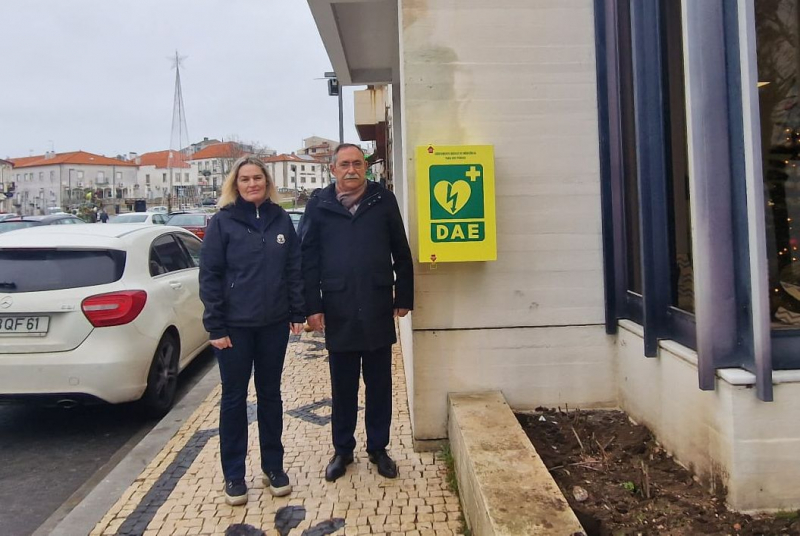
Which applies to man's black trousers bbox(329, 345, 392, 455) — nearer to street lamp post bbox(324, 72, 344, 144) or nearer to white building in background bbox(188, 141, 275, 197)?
street lamp post bbox(324, 72, 344, 144)

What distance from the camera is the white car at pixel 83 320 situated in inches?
173

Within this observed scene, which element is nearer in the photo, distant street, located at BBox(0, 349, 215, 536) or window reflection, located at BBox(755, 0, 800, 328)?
window reflection, located at BBox(755, 0, 800, 328)

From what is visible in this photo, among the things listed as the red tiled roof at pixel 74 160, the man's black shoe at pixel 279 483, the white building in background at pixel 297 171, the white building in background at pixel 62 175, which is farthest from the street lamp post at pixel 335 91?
the red tiled roof at pixel 74 160

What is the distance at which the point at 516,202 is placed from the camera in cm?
370

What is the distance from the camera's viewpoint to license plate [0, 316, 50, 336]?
4.40m

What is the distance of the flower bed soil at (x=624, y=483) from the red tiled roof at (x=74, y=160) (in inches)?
4888

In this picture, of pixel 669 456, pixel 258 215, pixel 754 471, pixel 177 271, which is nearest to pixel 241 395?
pixel 258 215

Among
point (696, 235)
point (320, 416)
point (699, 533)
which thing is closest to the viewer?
point (699, 533)

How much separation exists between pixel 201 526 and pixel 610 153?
3.05 metres

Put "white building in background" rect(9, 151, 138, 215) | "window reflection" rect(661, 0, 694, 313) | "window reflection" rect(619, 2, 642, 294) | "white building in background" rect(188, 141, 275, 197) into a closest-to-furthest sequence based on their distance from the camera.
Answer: "window reflection" rect(661, 0, 694, 313) < "window reflection" rect(619, 2, 642, 294) < "white building in background" rect(188, 141, 275, 197) < "white building in background" rect(9, 151, 138, 215)

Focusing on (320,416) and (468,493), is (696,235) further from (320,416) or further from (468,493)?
(320,416)

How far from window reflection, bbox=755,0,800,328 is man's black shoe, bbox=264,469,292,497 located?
254 centimetres

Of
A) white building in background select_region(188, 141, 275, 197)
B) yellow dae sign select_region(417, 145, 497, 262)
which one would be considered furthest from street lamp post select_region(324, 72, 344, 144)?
white building in background select_region(188, 141, 275, 197)

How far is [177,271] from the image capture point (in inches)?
233
